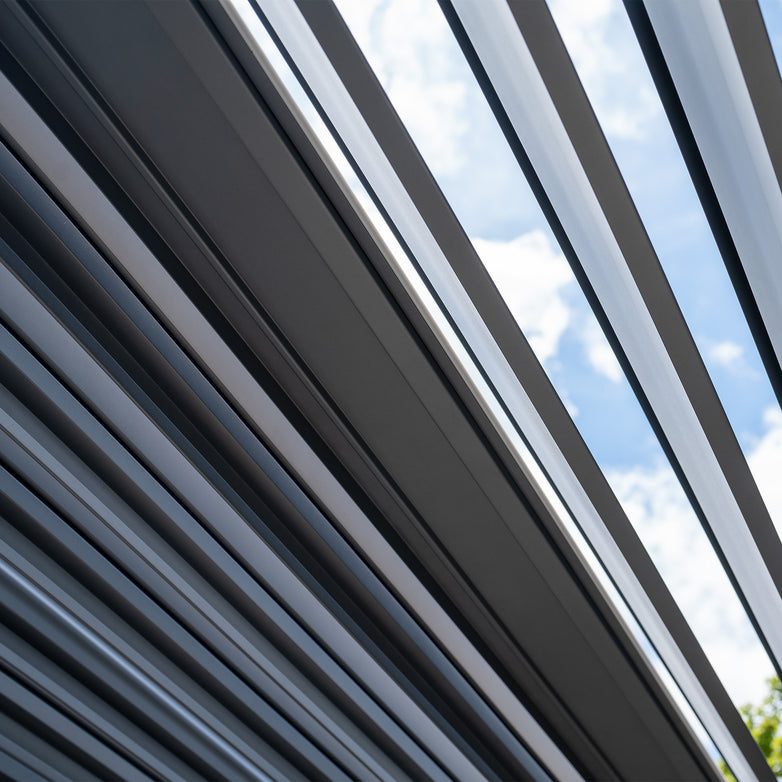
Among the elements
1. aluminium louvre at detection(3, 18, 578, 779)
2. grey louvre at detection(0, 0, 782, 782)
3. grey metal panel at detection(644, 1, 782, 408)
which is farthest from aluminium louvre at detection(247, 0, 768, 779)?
grey metal panel at detection(644, 1, 782, 408)

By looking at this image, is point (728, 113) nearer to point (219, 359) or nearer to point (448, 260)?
point (448, 260)

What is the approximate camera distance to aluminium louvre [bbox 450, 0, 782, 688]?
110 inches

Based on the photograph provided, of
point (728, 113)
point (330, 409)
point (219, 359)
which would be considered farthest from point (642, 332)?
point (219, 359)

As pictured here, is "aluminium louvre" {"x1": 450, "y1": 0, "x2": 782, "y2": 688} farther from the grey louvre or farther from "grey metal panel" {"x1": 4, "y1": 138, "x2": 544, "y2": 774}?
"grey metal panel" {"x1": 4, "y1": 138, "x2": 544, "y2": 774}

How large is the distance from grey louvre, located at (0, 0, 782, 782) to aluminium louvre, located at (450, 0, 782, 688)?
0.7 inches

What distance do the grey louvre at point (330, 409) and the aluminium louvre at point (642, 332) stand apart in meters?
0.02

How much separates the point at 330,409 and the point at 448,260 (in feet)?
3.14

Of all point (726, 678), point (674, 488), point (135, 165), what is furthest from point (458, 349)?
point (726, 678)

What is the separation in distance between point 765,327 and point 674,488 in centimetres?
127

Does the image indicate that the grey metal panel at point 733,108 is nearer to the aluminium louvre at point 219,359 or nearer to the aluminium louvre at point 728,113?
the aluminium louvre at point 728,113

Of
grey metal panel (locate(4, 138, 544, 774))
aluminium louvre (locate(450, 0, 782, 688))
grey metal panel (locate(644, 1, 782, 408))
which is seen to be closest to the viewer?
grey metal panel (locate(644, 1, 782, 408))

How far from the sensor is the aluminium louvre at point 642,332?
9.20 feet

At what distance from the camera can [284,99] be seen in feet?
8.77

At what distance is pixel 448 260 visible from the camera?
316 centimetres
